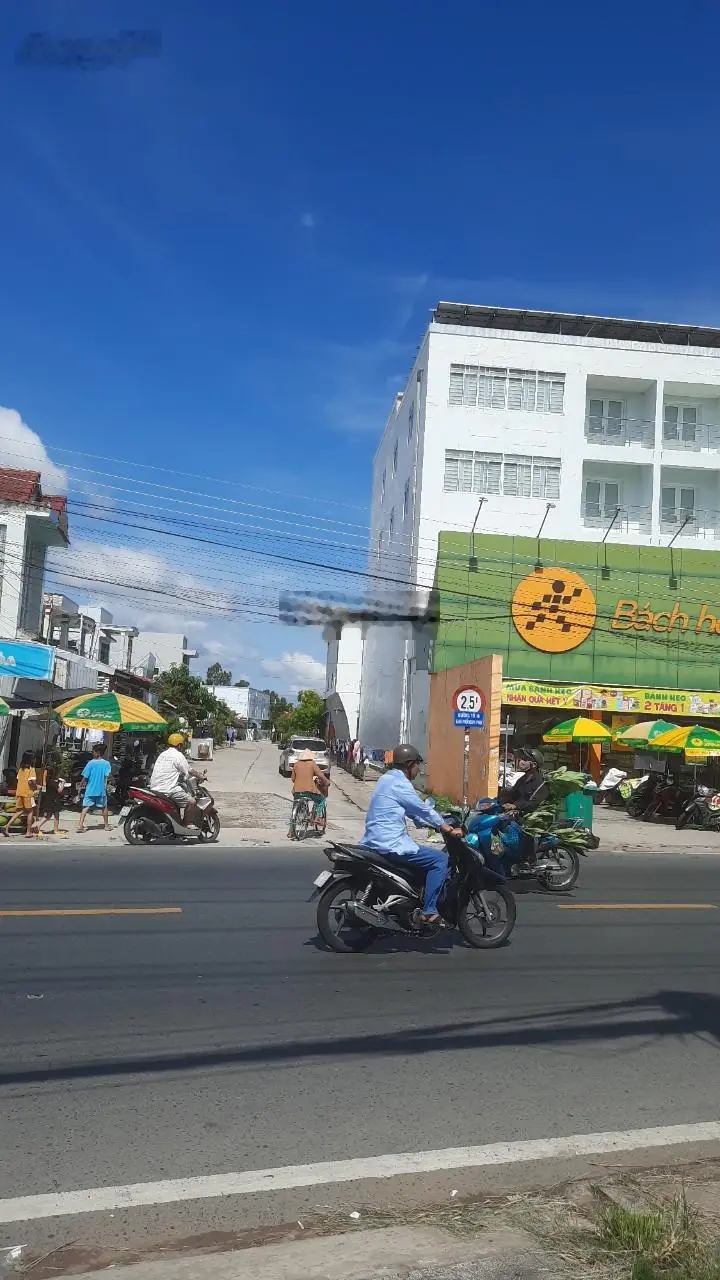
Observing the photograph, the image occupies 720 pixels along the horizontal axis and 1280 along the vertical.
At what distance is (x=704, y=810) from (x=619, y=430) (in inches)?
782

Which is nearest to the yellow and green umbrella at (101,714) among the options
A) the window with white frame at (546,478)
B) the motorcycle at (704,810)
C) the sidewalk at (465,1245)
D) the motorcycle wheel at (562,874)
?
the motorcycle wheel at (562,874)

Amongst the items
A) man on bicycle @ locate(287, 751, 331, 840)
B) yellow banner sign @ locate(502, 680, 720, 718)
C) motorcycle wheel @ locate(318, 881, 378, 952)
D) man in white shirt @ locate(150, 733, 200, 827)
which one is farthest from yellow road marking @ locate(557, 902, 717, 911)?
yellow banner sign @ locate(502, 680, 720, 718)

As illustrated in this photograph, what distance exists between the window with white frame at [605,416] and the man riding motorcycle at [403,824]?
109 feet

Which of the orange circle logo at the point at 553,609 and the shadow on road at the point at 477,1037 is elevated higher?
the orange circle logo at the point at 553,609

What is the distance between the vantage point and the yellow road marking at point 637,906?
38.6 ft

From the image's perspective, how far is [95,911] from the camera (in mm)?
10156

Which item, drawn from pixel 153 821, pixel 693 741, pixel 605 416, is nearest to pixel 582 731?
pixel 693 741

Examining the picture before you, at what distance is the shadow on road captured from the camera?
220 inches

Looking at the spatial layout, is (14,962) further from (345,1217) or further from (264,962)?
(345,1217)

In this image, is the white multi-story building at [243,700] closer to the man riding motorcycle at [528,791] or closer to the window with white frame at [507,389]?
the window with white frame at [507,389]

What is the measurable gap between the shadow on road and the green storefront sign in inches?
1085

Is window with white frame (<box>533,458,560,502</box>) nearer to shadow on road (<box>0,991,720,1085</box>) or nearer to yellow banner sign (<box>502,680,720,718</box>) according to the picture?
yellow banner sign (<box>502,680,720,718</box>)

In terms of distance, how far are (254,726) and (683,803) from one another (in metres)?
121

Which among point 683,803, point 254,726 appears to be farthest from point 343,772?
point 254,726
